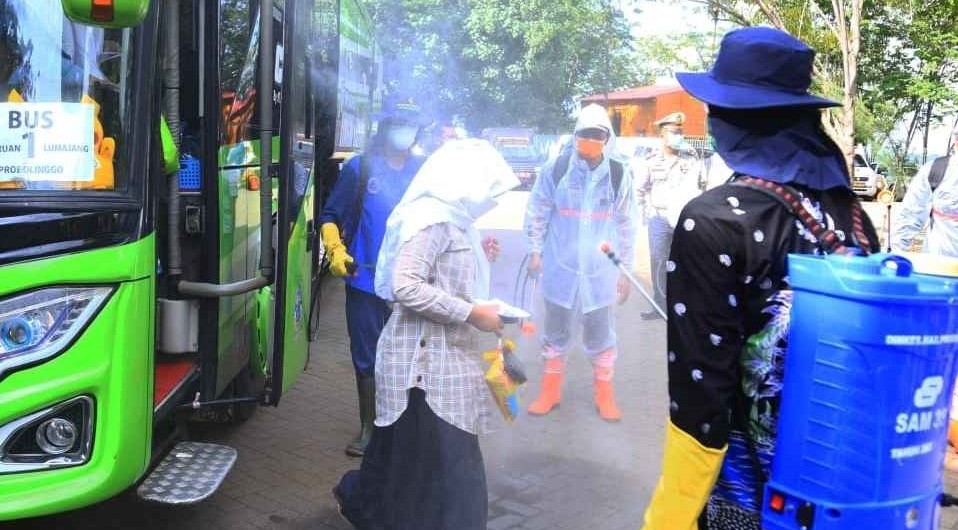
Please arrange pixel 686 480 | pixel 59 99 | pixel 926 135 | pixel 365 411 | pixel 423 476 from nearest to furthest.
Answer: pixel 686 480, pixel 59 99, pixel 423 476, pixel 365 411, pixel 926 135

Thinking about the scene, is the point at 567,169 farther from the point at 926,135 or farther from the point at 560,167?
the point at 926,135

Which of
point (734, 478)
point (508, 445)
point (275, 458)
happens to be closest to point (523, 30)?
point (508, 445)

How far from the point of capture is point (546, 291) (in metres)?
5.93

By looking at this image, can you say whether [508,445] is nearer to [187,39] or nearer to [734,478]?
[187,39]

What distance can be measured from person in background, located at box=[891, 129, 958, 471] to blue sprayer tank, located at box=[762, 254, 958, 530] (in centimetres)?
418

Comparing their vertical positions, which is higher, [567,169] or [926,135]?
[926,135]

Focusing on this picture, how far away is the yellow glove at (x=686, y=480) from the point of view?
182 centimetres

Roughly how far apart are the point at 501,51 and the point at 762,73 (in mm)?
5771

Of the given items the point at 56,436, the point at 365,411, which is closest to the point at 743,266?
the point at 56,436

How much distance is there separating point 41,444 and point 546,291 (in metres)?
3.68

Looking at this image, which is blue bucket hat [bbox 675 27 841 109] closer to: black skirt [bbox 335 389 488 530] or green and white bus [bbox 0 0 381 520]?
green and white bus [bbox 0 0 381 520]

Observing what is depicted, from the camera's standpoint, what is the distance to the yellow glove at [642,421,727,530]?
182 centimetres

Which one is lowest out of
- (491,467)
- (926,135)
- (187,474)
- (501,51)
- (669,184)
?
(491,467)

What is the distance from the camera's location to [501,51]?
7.56m
